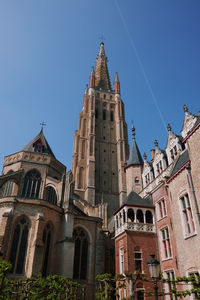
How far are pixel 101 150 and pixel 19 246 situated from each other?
104 ft

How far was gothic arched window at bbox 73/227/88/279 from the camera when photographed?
844 inches

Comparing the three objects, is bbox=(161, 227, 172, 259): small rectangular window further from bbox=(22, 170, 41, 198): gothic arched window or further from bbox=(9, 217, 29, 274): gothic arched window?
bbox=(22, 170, 41, 198): gothic arched window

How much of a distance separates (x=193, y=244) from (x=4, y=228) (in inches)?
555

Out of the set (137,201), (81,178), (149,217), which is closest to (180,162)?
(137,201)

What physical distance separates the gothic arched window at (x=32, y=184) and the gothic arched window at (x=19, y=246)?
489 centimetres

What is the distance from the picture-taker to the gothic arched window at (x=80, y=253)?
2144 cm

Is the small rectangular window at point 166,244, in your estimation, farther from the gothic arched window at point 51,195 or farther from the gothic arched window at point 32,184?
the gothic arched window at point 32,184

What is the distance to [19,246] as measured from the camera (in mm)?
18906

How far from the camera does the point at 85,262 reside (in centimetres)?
2209

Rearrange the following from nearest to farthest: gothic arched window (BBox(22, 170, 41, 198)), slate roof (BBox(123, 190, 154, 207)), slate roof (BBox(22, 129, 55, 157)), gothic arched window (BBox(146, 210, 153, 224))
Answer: slate roof (BBox(123, 190, 154, 207))
gothic arched window (BBox(146, 210, 153, 224))
gothic arched window (BBox(22, 170, 41, 198))
slate roof (BBox(22, 129, 55, 157))

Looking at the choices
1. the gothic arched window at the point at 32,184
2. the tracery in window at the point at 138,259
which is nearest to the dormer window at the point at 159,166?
the tracery in window at the point at 138,259

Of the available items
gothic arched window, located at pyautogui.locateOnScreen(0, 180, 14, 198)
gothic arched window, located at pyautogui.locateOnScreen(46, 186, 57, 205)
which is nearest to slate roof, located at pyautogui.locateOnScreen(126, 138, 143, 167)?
gothic arched window, located at pyautogui.locateOnScreen(46, 186, 57, 205)

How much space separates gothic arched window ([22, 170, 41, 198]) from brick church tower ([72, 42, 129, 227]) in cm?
1435

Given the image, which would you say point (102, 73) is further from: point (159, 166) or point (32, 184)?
point (159, 166)
